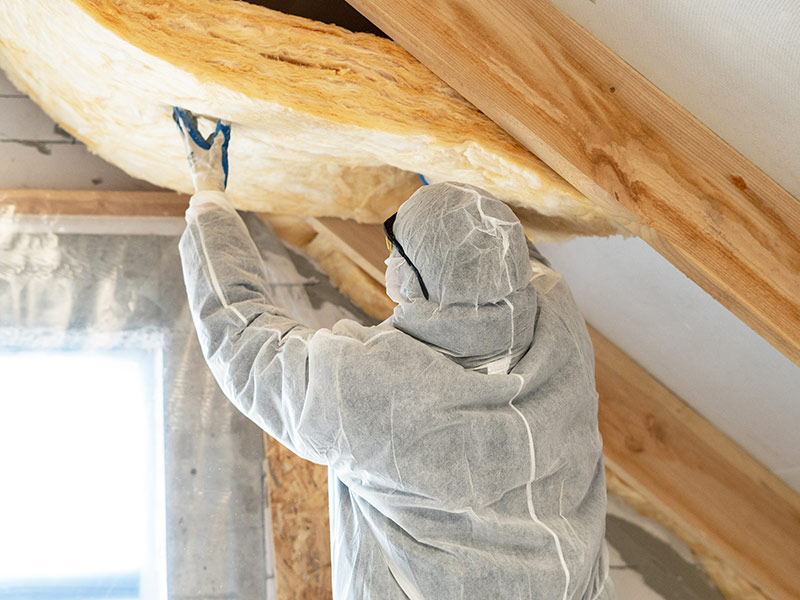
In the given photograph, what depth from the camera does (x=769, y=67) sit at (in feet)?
4.34

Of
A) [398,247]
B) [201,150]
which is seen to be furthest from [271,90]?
[398,247]

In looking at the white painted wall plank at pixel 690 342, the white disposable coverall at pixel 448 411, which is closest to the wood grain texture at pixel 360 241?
the white painted wall plank at pixel 690 342

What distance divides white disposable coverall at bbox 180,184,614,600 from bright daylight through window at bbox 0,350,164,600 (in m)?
0.64

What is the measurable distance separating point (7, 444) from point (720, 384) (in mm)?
1849


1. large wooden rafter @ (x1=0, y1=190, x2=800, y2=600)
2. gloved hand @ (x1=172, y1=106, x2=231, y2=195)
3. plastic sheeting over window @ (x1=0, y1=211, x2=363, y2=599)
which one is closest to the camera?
gloved hand @ (x1=172, y1=106, x2=231, y2=195)

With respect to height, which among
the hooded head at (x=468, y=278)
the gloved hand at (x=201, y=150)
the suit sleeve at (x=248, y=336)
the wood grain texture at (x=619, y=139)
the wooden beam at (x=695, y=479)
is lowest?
the wooden beam at (x=695, y=479)

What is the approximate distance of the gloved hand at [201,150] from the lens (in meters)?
1.61

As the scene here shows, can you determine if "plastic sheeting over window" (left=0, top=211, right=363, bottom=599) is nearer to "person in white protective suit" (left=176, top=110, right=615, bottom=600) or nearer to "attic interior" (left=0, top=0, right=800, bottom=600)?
"attic interior" (left=0, top=0, right=800, bottom=600)

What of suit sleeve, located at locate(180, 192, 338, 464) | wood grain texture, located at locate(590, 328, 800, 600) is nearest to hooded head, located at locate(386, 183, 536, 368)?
suit sleeve, located at locate(180, 192, 338, 464)

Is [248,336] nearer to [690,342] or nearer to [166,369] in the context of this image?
[166,369]

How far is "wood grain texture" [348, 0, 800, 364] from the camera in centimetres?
148

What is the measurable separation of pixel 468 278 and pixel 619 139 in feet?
1.57

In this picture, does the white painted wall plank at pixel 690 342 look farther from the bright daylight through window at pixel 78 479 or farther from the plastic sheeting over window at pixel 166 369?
the bright daylight through window at pixel 78 479

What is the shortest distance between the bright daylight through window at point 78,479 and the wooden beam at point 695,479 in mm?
737
